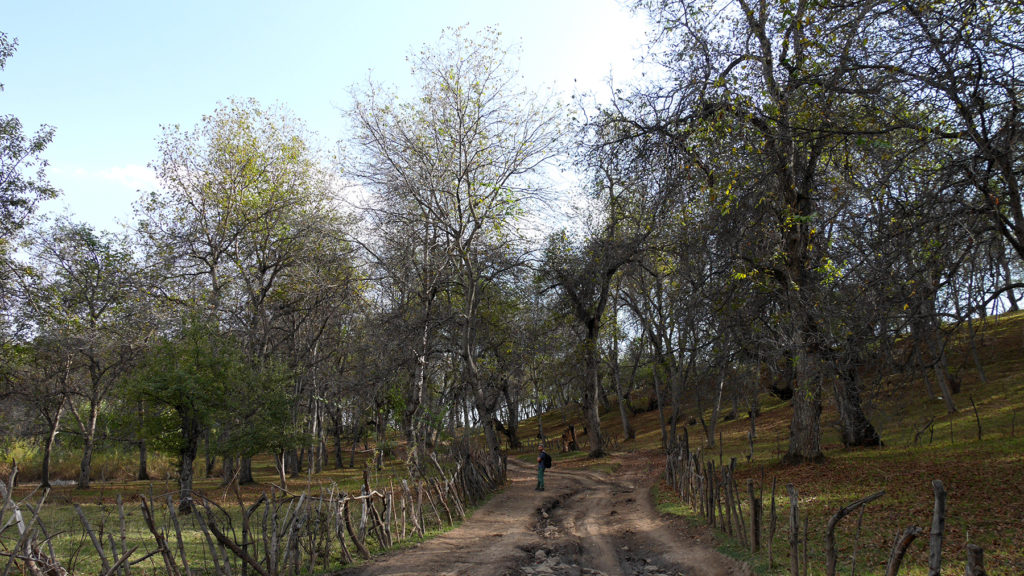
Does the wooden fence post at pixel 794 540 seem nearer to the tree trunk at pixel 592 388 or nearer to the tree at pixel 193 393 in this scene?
the tree at pixel 193 393

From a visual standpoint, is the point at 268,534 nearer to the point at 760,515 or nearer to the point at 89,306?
the point at 760,515

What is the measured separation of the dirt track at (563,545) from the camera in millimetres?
9422

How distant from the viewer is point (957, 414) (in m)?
23.5

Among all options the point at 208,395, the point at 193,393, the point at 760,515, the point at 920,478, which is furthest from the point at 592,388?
the point at 760,515

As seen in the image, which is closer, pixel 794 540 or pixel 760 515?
pixel 794 540

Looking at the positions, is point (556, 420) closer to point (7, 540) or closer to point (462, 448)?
point (462, 448)

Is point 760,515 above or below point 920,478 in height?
above

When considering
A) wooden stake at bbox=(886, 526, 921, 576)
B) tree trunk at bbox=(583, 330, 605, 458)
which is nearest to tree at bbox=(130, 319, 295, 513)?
tree trunk at bbox=(583, 330, 605, 458)

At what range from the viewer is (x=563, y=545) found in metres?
11.3

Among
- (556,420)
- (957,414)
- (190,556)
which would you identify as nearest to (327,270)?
(190,556)

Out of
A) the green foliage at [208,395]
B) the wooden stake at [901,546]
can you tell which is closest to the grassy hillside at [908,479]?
the wooden stake at [901,546]

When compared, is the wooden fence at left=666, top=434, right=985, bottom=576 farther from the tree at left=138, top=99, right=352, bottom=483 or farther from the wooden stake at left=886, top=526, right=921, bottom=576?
the tree at left=138, top=99, right=352, bottom=483

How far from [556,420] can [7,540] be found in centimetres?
5366

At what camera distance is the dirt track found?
9.42 m
